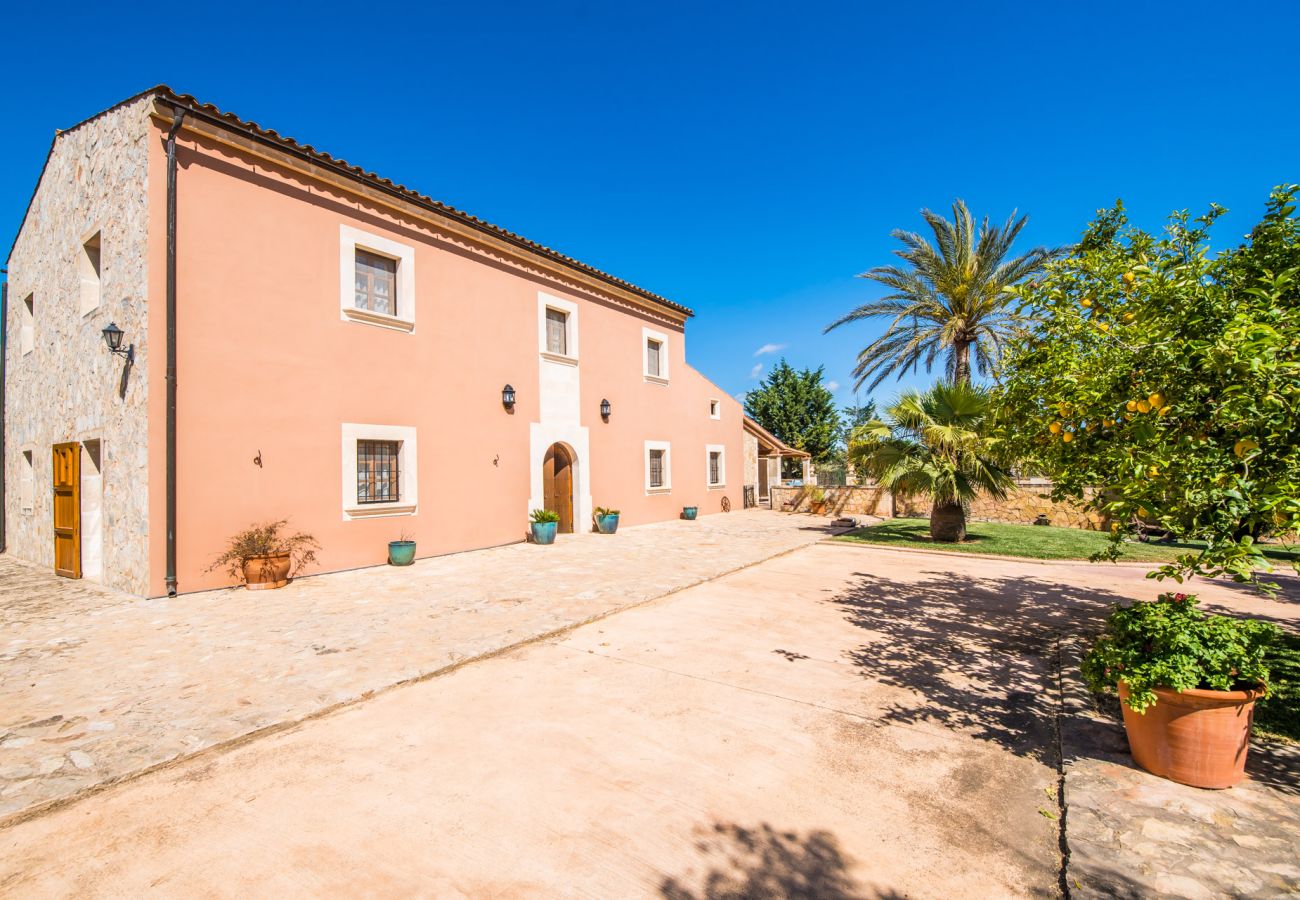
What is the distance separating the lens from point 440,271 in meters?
11.3

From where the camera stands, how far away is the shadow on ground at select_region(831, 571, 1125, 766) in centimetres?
402

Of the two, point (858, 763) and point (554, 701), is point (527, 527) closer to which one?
point (554, 701)

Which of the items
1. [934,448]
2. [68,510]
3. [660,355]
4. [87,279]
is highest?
[660,355]

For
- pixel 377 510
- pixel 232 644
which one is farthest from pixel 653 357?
pixel 232 644

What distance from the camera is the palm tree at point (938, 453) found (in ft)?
40.1

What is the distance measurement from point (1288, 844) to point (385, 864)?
4.03 metres

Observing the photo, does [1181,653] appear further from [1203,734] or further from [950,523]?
[950,523]

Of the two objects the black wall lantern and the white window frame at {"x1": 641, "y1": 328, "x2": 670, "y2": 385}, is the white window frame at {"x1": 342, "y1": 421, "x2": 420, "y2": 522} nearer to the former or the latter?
the black wall lantern

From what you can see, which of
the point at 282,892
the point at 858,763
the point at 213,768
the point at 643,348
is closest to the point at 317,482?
the point at 213,768

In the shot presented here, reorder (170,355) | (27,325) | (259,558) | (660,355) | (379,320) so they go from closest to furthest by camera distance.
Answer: (170,355) < (259,558) < (379,320) < (27,325) < (660,355)

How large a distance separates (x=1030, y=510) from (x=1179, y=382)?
1738 centimetres

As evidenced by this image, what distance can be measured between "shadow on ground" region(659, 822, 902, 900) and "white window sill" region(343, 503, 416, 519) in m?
8.63

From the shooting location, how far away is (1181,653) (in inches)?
119

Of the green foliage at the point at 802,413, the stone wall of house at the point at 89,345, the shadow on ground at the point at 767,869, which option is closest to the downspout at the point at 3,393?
the stone wall of house at the point at 89,345
